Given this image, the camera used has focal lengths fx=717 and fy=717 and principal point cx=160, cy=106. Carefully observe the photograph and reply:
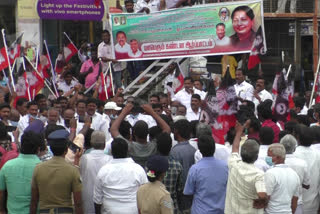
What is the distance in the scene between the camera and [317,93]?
47.8 ft

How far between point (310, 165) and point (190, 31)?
7.08m

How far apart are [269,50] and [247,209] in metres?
20.0

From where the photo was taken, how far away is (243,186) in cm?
727

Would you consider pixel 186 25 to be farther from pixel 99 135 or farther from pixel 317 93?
pixel 99 135

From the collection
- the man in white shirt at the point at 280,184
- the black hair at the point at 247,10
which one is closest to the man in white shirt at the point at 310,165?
the man in white shirt at the point at 280,184

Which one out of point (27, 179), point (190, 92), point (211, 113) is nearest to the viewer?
point (27, 179)

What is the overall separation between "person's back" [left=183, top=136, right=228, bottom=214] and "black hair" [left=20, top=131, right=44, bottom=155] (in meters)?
1.61

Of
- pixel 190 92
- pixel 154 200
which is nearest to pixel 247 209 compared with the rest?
pixel 154 200

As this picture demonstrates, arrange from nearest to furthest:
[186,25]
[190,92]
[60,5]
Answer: [190,92] < [186,25] < [60,5]

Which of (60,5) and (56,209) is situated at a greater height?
(60,5)

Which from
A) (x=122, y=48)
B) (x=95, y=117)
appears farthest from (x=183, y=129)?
(x=122, y=48)

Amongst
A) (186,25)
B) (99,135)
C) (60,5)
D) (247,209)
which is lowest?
(247,209)

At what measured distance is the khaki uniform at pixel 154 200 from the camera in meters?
6.71

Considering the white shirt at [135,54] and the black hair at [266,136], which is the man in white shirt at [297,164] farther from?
the white shirt at [135,54]
